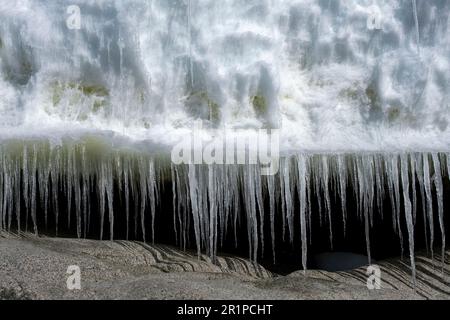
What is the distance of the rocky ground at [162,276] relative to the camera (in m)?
3.45

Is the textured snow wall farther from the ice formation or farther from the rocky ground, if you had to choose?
the rocky ground

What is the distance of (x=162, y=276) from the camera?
12.2ft

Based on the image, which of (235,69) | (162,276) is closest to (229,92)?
(235,69)

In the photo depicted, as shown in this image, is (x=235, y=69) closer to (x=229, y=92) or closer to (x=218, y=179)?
(x=229, y=92)

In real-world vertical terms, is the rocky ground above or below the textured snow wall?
below

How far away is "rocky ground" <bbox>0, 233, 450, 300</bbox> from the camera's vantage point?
3445 mm

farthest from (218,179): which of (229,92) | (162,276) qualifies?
(162,276)

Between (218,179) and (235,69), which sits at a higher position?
(235,69)

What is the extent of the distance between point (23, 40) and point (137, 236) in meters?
1.72

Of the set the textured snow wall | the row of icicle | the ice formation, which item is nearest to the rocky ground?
the row of icicle

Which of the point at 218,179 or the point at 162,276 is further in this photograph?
the point at 218,179

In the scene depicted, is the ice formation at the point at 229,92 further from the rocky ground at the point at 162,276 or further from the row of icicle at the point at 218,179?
Result: the rocky ground at the point at 162,276

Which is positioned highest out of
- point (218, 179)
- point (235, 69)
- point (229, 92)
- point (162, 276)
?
point (235, 69)

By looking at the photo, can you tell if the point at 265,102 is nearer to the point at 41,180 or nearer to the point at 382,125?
the point at 382,125
